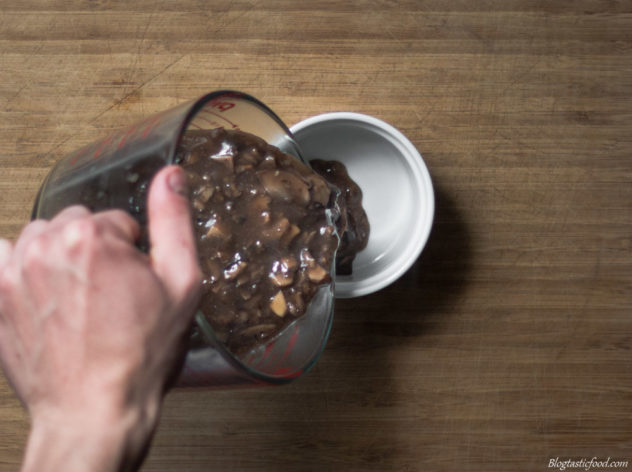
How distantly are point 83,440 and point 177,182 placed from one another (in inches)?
9.5

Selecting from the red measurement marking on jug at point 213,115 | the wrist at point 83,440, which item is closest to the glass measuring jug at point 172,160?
the red measurement marking on jug at point 213,115

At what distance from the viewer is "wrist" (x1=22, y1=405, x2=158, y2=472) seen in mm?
492

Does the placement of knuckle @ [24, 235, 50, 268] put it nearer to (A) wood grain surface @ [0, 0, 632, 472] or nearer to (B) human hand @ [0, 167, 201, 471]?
(B) human hand @ [0, 167, 201, 471]

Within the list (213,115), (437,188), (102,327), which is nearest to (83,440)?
(102,327)

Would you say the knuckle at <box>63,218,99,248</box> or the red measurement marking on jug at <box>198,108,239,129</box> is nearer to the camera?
the knuckle at <box>63,218,99,248</box>

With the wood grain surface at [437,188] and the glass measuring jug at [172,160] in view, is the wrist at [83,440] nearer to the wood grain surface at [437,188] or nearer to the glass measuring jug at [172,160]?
the glass measuring jug at [172,160]

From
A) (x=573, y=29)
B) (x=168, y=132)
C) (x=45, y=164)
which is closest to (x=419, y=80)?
(x=573, y=29)

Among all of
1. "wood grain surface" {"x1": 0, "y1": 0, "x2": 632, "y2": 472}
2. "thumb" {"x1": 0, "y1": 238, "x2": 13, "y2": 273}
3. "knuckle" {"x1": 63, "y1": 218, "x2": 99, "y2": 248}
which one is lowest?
"wood grain surface" {"x1": 0, "y1": 0, "x2": 632, "y2": 472}

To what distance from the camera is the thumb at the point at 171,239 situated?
503 millimetres

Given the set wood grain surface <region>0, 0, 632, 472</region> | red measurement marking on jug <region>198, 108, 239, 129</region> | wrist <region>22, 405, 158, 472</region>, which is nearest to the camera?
wrist <region>22, 405, 158, 472</region>

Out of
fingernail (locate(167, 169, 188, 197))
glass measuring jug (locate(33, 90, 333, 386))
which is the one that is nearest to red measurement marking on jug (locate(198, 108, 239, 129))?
glass measuring jug (locate(33, 90, 333, 386))

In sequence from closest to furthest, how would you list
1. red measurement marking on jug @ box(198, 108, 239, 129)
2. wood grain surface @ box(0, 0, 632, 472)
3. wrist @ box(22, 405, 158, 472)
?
wrist @ box(22, 405, 158, 472) → red measurement marking on jug @ box(198, 108, 239, 129) → wood grain surface @ box(0, 0, 632, 472)

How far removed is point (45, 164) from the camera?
36.7 inches

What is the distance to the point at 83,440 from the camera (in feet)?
1.62
